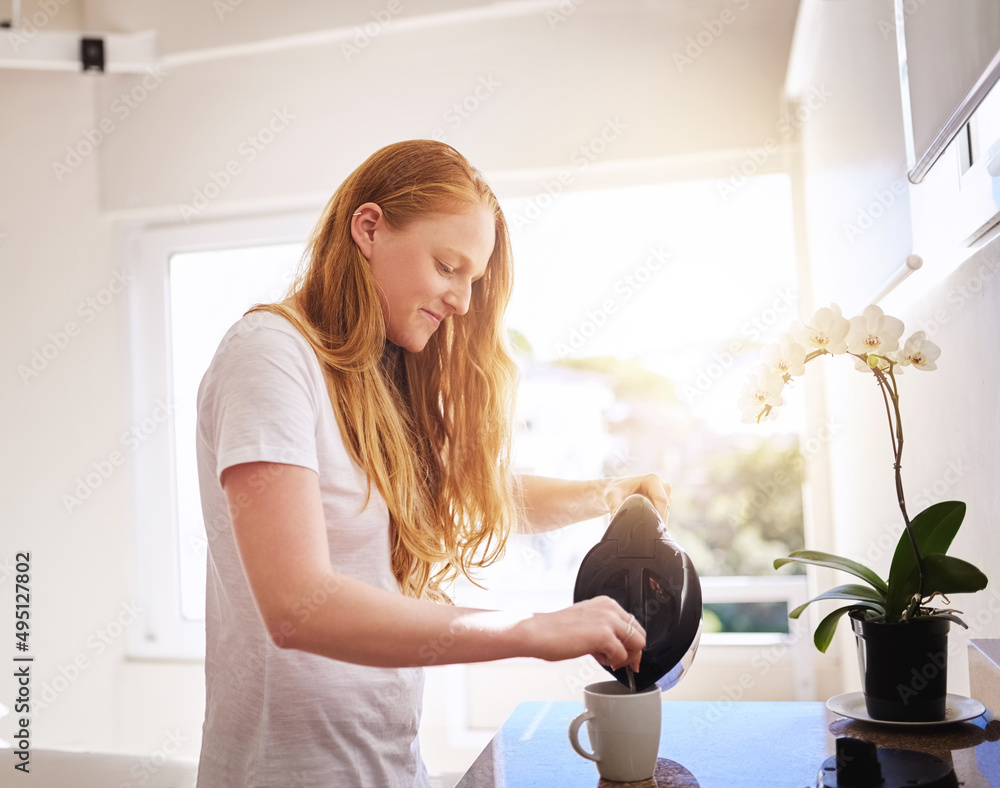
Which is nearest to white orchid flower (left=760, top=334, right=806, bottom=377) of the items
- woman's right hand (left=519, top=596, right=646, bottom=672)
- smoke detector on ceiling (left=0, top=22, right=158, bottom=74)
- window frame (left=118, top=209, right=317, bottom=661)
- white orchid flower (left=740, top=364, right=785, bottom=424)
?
white orchid flower (left=740, top=364, right=785, bottom=424)

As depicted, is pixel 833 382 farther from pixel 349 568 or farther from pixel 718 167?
pixel 349 568

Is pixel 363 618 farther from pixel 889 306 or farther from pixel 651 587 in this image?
pixel 889 306

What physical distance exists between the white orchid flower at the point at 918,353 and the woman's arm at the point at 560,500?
0.38 metres

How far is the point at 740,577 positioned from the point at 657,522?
1868 millimetres

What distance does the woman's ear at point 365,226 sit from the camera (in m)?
1.12

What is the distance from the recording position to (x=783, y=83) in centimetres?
256

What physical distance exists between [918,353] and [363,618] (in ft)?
2.14

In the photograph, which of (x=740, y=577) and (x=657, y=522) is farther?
(x=740, y=577)

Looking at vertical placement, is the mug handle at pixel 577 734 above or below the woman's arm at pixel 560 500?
below

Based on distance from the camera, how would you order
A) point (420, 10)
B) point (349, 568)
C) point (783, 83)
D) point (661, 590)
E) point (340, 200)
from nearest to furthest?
point (661, 590), point (349, 568), point (340, 200), point (783, 83), point (420, 10)

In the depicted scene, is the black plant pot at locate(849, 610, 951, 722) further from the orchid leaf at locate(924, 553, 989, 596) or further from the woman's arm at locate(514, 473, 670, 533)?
the woman's arm at locate(514, 473, 670, 533)

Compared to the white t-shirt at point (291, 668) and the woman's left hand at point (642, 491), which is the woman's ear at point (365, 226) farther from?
the woman's left hand at point (642, 491)

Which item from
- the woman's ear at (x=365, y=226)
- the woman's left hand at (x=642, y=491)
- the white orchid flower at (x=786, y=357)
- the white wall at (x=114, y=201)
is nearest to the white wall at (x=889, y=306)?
the white orchid flower at (x=786, y=357)

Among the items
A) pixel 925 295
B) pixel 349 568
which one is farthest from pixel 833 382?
pixel 349 568
